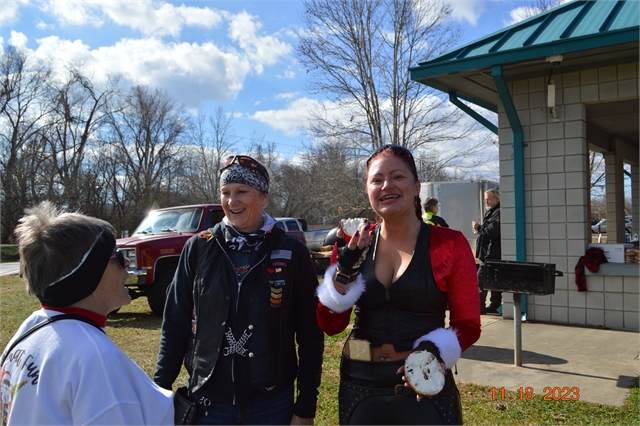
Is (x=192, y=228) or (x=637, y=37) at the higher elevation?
(x=637, y=37)

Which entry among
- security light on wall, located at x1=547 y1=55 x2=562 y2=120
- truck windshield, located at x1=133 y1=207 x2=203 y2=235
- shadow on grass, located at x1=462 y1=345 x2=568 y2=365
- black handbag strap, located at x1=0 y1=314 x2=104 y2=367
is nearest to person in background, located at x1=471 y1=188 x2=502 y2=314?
security light on wall, located at x1=547 y1=55 x2=562 y2=120

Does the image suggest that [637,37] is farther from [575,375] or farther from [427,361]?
[427,361]

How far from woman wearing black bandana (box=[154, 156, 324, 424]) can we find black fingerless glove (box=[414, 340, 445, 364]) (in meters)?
0.59

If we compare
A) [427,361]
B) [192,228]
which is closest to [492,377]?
[427,361]

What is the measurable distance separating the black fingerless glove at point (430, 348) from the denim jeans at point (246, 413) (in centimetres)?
75

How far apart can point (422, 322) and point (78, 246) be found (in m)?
1.36

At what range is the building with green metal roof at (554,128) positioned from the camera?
639 cm

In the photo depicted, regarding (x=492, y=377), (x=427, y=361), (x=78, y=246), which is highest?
(x=78, y=246)

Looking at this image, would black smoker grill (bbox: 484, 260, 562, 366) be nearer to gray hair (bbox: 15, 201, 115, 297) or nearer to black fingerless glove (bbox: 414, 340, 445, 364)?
black fingerless glove (bbox: 414, 340, 445, 364)

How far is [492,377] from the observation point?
489 cm

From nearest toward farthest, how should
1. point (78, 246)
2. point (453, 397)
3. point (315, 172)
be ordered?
point (78, 246)
point (453, 397)
point (315, 172)

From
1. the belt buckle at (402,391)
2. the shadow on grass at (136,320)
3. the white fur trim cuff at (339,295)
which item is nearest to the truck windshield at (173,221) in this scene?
the shadow on grass at (136,320)

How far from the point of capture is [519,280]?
5.27 metres

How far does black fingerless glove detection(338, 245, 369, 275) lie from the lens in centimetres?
205
